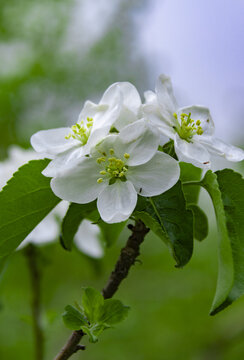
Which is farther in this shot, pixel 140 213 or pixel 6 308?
pixel 6 308

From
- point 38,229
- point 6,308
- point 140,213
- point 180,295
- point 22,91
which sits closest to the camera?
point 140,213

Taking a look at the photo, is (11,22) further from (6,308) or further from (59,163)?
(59,163)

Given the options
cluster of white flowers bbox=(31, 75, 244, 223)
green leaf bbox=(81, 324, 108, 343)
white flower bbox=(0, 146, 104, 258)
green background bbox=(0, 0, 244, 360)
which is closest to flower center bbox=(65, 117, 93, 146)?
cluster of white flowers bbox=(31, 75, 244, 223)

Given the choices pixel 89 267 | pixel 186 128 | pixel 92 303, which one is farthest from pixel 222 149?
pixel 89 267

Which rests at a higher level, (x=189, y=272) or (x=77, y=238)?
(x=77, y=238)

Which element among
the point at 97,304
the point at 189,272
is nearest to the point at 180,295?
the point at 189,272

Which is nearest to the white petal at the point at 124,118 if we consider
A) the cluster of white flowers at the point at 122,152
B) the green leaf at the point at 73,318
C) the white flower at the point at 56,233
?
the cluster of white flowers at the point at 122,152

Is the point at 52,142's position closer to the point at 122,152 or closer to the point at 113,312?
the point at 122,152
